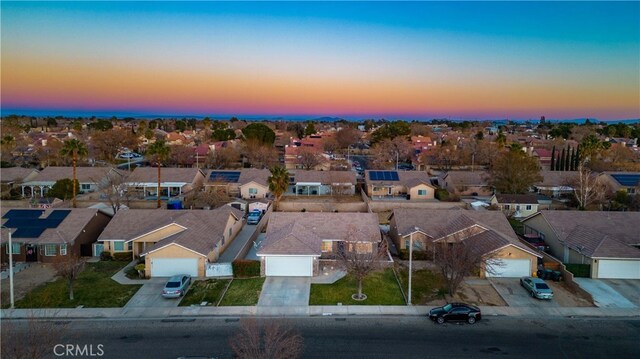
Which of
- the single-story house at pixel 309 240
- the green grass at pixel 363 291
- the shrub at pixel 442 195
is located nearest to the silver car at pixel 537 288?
the green grass at pixel 363 291

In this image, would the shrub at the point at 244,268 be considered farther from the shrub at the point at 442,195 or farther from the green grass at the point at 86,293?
the shrub at the point at 442,195

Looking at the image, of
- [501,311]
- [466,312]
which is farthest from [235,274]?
[501,311]

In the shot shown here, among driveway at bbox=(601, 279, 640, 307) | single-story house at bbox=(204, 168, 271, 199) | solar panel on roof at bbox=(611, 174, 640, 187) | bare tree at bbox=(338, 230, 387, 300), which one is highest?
solar panel on roof at bbox=(611, 174, 640, 187)

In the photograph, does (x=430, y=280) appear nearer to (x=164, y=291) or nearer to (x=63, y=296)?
(x=164, y=291)

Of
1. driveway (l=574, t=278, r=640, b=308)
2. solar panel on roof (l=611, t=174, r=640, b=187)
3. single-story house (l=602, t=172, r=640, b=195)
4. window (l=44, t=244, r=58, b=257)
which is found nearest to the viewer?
driveway (l=574, t=278, r=640, b=308)

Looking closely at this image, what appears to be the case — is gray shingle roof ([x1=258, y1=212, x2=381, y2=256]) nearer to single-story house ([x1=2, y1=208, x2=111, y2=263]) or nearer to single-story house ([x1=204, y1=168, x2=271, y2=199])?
single-story house ([x1=2, y1=208, x2=111, y2=263])

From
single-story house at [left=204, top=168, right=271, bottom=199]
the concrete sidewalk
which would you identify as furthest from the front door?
single-story house at [left=204, top=168, right=271, bottom=199]

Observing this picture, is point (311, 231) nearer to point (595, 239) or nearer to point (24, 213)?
point (595, 239)
